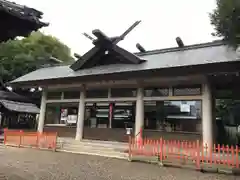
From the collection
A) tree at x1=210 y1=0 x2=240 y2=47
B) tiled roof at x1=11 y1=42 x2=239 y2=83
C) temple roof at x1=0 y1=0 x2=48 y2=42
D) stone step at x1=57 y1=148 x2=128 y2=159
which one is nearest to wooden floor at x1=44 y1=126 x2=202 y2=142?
stone step at x1=57 y1=148 x2=128 y2=159

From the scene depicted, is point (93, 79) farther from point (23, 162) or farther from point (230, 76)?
point (230, 76)

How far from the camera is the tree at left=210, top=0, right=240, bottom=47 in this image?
582cm

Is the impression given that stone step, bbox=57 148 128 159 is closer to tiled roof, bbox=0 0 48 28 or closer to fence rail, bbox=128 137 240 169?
fence rail, bbox=128 137 240 169

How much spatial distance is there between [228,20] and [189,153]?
15.2 feet

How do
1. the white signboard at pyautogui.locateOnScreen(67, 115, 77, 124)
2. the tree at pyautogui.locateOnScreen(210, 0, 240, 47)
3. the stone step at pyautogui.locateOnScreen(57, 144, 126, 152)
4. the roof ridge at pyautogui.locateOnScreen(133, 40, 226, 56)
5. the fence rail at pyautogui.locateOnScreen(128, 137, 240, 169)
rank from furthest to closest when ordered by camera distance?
the white signboard at pyautogui.locateOnScreen(67, 115, 77, 124)
the roof ridge at pyautogui.locateOnScreen(133, 40, 226, 56)
the stone step at pyautogui.locateOnScreen(57, 144, 126, 152)
the fence rail at pyautogui.locateOnScreen(128, 137, 240, 169)
the tree at pyautogui.locateOnScreen(210, 0, 240, 47)

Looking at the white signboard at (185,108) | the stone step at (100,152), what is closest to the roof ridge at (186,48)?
the white signboard at (185,108)

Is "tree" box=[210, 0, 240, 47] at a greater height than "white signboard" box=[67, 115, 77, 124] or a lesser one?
greater

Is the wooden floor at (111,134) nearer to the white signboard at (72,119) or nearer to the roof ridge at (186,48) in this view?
the white signboard at (72,119)

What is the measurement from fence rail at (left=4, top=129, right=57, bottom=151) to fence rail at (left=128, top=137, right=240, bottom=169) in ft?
15.4

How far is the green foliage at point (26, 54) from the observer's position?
26.7 m

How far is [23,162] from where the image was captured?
8570 millimetres

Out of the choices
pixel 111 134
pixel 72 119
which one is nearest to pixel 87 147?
pixel 111 134

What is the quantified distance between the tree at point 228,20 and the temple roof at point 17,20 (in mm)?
4561

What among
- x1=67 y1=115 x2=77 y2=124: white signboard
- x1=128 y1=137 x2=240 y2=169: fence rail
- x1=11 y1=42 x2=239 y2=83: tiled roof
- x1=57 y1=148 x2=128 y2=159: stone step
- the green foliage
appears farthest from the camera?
the green foliage
